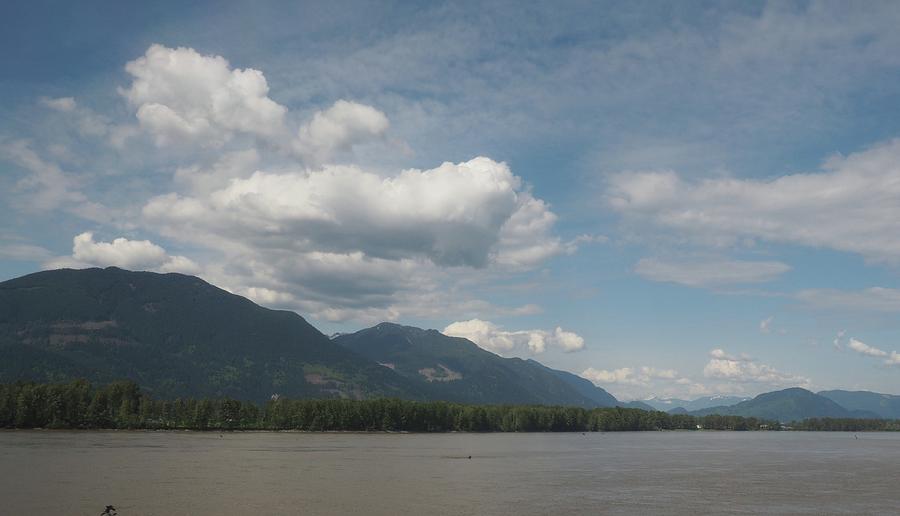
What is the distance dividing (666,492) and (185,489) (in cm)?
6660

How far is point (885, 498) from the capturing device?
314 ft

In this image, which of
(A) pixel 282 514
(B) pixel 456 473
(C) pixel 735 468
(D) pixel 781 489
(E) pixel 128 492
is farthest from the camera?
(C) pixel 735 468

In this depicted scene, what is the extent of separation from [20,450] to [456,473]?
3558 inches

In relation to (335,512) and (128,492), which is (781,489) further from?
(128,492)

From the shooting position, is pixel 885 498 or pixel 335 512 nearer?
pixel 335 512

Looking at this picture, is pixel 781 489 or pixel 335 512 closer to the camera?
pixel 335 512

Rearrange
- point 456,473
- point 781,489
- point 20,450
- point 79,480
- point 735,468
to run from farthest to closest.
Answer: point 735,468, point 20,450, point 456,473, point 781,489, point 79,480

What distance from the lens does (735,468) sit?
5910 inches

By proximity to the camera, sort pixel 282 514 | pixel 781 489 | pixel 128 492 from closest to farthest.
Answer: pixel 282 514
pixel 128 492
pixel 781 489

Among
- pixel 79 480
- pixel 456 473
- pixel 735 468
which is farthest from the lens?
pixel 735 468

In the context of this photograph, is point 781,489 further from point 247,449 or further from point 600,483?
point 247,449

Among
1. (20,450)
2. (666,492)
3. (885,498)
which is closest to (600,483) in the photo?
(666,492)

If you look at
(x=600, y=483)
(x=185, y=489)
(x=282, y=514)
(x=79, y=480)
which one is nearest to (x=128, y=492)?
(x=185, y=489)

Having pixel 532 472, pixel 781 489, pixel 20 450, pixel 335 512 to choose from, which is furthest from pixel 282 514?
pixel 20 450
